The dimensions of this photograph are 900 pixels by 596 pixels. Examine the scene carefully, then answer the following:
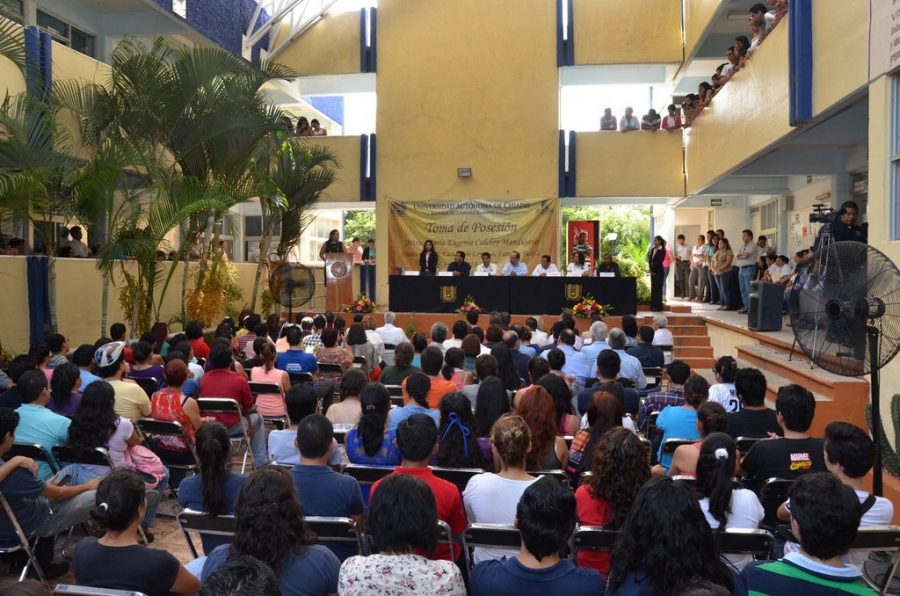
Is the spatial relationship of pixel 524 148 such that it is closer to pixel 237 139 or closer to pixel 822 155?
pixel 822 155

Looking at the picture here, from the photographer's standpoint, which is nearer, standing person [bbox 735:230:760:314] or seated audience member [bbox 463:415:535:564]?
seated audience member [bbox 463:415:535:564]

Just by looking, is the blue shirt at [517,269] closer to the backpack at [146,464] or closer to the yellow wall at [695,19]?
the yellow wall at [695,19]

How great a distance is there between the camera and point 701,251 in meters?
16.5

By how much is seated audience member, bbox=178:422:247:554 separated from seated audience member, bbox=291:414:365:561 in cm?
27

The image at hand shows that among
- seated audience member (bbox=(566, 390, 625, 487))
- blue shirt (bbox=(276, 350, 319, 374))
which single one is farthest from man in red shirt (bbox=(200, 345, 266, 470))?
seated audience member (bbox=(566, 390, 625, 487))

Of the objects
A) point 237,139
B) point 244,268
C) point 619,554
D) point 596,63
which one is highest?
point 596,63

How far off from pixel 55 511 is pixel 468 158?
1382 cm

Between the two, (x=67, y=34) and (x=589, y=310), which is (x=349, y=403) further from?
(x=67, y=34)

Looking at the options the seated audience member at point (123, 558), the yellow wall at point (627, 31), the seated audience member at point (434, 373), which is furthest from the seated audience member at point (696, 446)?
the yellow wall at point (627, 31)

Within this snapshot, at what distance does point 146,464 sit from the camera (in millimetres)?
4547

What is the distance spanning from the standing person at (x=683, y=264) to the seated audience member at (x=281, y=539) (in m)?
16.8

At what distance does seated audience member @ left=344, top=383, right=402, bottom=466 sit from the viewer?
4125 mm

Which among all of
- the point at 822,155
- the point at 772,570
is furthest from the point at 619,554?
the point at 822,155

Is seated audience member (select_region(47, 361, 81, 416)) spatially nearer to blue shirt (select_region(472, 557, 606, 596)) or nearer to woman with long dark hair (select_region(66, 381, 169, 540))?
woman with long dark hair (select_region(66, 381, 169, 540))
